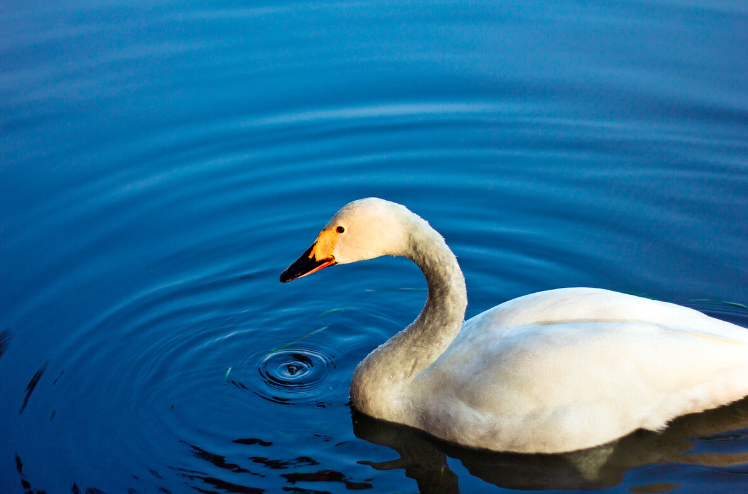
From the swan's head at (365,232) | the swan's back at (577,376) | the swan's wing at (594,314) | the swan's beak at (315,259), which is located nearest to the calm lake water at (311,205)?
the swan's back at (577,376)

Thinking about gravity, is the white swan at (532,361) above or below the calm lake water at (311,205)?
below

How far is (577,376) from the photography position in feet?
17.8

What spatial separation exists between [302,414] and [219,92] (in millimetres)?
6291

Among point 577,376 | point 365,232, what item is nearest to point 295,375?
point 365,232

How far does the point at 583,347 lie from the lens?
5.48m

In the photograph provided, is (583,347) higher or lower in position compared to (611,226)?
lower

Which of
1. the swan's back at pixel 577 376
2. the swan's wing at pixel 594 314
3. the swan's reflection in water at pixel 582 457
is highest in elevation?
the swan's wing at pixel 594 314

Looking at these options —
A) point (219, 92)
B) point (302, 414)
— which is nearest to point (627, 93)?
point (219, 92)

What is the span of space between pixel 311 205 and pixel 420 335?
3479 mm

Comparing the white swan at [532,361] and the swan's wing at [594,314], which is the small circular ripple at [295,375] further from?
the swan's wing at [594,314]

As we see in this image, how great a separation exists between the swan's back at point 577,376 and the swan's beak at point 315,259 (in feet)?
3.66

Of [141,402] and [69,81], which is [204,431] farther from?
[69,81]

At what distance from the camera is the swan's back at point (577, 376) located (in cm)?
545

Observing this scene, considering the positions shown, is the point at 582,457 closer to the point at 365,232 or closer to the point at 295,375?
the point at 365,232
